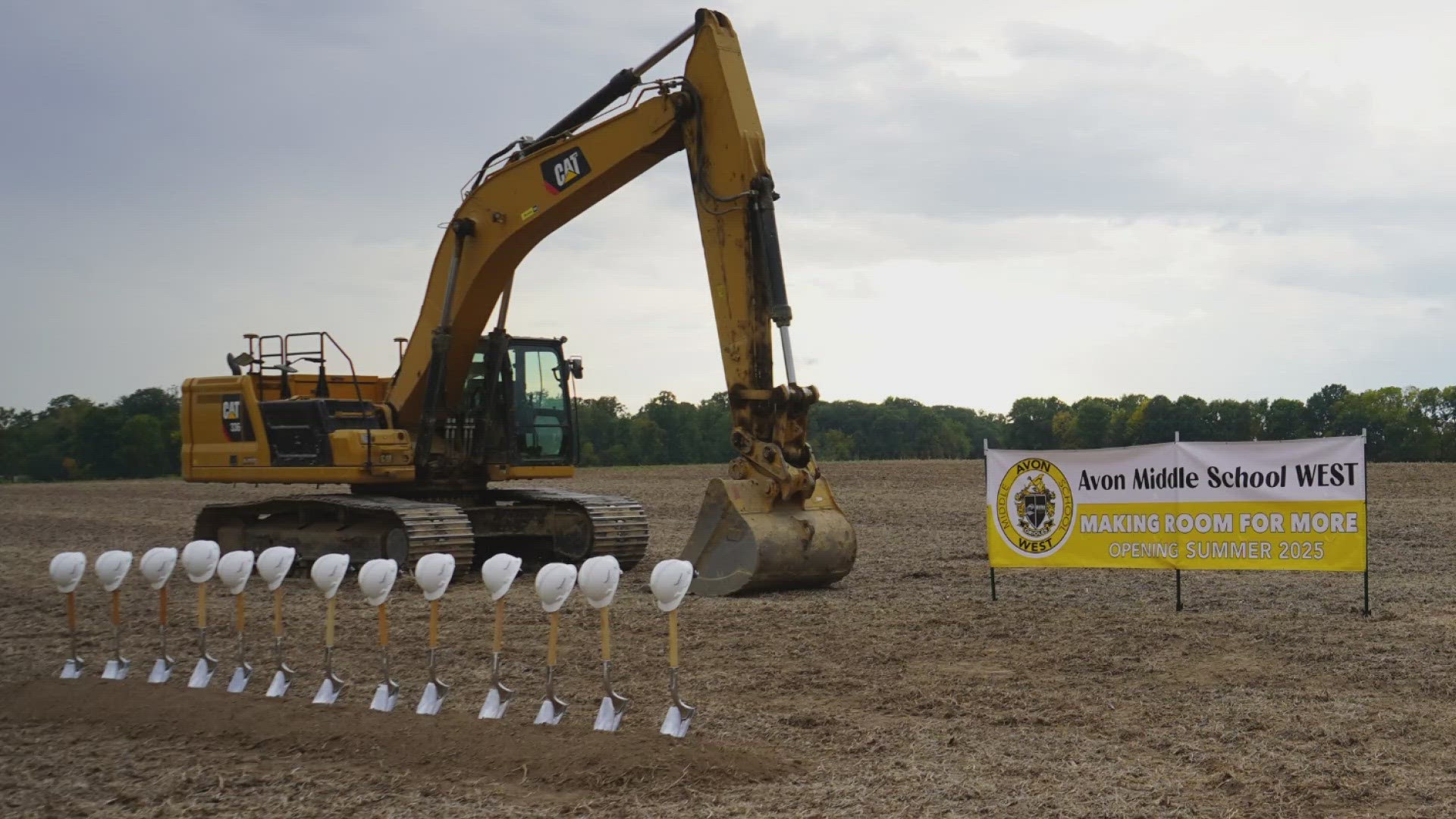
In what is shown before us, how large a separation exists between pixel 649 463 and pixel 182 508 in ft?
64.3

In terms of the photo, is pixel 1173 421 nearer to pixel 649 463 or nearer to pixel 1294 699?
pixel 649 463

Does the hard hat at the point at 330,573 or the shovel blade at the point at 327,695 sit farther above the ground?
the hard hat at the point at 330,573

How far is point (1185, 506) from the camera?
1186cm

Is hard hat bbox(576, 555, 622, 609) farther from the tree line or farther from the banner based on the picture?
the tree line

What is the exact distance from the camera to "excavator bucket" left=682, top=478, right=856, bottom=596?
1288cm

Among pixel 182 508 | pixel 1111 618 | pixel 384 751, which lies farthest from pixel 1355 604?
pixel 182 508

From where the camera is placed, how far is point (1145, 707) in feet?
27.2

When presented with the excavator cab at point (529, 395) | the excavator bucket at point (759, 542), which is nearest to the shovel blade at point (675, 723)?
the excavator bucket at point (759, 542)

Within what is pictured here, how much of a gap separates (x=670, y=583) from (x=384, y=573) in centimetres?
198

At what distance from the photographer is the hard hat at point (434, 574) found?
326 inches

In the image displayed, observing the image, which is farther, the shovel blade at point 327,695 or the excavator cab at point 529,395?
the excavator cab at point 529,395

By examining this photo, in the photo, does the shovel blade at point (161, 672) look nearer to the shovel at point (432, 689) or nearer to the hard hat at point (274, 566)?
the hard hat at point (274, 566)

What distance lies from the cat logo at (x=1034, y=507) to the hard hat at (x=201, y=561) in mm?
6604

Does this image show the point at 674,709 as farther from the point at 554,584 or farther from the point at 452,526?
the point at 452,526
